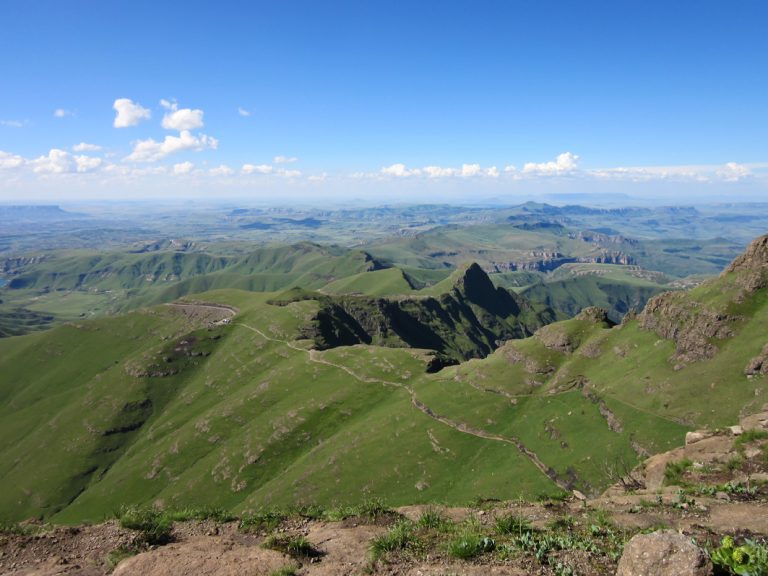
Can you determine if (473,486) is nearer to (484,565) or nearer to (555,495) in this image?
(555,495)

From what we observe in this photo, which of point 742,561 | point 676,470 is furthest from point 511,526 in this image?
point 676,470

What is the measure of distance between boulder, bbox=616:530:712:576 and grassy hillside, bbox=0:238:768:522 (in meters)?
70.4

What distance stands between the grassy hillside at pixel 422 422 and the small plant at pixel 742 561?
70.0 meters

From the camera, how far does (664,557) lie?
11.5 metres

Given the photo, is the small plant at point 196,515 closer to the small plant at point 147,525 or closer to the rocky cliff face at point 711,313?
the small plant at point 147,525

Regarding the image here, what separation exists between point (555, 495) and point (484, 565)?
1257cm

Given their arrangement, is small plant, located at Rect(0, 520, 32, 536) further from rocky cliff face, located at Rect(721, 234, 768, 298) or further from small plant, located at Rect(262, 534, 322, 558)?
rocky cliff face, located at Rect(721, 234, 768, 298)

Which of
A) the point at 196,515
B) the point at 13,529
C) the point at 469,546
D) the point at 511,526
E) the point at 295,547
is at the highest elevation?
the point at 469,546

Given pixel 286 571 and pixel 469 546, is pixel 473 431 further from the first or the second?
pixel 286 571

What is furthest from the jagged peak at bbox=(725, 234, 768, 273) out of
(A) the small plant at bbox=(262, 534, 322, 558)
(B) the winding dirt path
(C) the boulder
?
(A) the small plant at bbox=(262, 534, 322, 558)

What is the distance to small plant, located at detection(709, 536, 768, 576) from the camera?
10844 millimetres

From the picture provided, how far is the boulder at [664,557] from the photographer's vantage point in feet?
36.1

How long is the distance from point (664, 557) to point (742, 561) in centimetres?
197

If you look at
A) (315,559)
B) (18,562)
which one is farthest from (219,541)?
(18,562)
